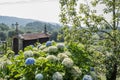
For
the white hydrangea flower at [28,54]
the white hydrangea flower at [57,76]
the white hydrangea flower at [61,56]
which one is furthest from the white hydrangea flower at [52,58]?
the white hydrangea flower at [28,54]

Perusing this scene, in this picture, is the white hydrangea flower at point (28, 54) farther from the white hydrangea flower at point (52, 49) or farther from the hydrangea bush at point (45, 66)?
the white hydrangea flower at point (52, 49)

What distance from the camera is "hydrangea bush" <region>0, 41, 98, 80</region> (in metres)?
5.75

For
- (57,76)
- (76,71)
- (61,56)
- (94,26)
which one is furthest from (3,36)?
(57,76)

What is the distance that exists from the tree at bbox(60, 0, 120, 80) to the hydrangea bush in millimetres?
2145

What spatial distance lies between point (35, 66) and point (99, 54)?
9.19 feet

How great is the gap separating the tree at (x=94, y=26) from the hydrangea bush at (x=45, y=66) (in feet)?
7.04

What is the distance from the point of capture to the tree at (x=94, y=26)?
857cm

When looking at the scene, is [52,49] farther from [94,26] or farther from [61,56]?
[94,26]

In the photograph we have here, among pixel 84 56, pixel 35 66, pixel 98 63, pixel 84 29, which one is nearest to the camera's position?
pixel 35 66

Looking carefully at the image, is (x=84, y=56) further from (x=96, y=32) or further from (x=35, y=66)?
(x=96, y=32)

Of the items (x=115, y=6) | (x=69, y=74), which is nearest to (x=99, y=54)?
(x=115, y=6)

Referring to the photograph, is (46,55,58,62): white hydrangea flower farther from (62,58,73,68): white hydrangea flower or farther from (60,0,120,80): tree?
(60,0,120,80): tree

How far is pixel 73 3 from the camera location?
8.98 m

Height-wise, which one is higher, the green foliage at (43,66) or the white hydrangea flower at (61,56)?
the white hydrangea flower at (61,56)
